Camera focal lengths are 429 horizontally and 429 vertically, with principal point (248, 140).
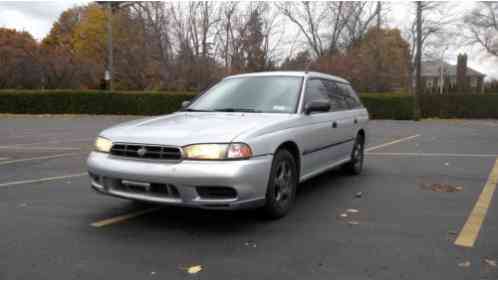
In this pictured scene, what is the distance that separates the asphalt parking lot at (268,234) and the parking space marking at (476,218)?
15 millimetres

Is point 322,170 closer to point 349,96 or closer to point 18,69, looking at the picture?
point 349,96

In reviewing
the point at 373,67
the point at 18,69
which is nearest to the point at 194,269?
the point at 373,67

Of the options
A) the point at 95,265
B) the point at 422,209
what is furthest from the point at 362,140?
the point at 95,265

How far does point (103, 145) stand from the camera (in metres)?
4.36

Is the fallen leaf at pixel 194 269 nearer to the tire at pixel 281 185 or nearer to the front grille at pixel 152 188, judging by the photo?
the front grille at pixel 152 188

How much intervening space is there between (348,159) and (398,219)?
7.00ft

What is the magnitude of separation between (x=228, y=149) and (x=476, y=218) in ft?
9.38

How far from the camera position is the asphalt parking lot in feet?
10.8

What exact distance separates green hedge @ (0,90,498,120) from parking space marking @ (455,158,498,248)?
20430mm

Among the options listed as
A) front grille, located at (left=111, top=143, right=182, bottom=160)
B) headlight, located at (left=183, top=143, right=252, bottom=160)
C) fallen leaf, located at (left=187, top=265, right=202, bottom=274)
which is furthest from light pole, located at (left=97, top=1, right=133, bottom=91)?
fallen leaf, located at (left=187, top=265, right=202, bottom=274)

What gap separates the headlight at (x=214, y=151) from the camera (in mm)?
3854

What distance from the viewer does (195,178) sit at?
3785 millimetres

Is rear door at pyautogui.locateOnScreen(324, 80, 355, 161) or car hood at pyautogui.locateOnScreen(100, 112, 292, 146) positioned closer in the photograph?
car hood at pyautogui.locateOnScreen(100, 112, 292, 146)

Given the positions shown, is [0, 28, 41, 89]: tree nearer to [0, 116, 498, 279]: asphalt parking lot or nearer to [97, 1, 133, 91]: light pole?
[97, 1, 133, 91]: light pole
